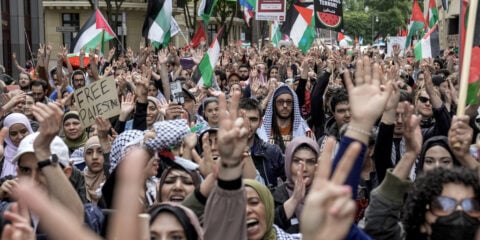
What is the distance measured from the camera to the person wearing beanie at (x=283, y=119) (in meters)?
7.61

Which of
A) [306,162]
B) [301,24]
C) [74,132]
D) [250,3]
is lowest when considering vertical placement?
[74,132]

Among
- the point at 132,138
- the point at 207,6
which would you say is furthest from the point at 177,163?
the point at 207,6

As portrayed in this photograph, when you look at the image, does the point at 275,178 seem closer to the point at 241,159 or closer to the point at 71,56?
the point at 241,159

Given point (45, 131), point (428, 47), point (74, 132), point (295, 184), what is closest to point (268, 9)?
point (428, 47)

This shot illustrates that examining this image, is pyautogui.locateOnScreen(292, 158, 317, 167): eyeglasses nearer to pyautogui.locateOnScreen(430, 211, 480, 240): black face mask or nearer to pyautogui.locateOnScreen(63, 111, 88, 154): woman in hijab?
pyautogui.locateOnScreen(430, 211, 480, 240): black face mask

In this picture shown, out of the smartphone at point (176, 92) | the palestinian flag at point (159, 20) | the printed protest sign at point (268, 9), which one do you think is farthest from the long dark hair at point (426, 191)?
the printed protest sign at point (268, 9)

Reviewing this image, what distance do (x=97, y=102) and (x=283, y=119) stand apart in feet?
5.52

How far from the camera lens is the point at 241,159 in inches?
118

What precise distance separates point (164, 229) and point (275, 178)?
3.00 meters

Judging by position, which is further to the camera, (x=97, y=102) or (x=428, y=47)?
(x=428, y=47)

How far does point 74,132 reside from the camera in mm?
7355

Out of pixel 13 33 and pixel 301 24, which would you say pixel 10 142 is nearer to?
pixel 301 24

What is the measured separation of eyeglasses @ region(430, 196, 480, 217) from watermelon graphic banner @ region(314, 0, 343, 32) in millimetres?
12470

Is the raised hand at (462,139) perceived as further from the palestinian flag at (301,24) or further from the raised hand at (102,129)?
the palestinian flag at (301,24)
